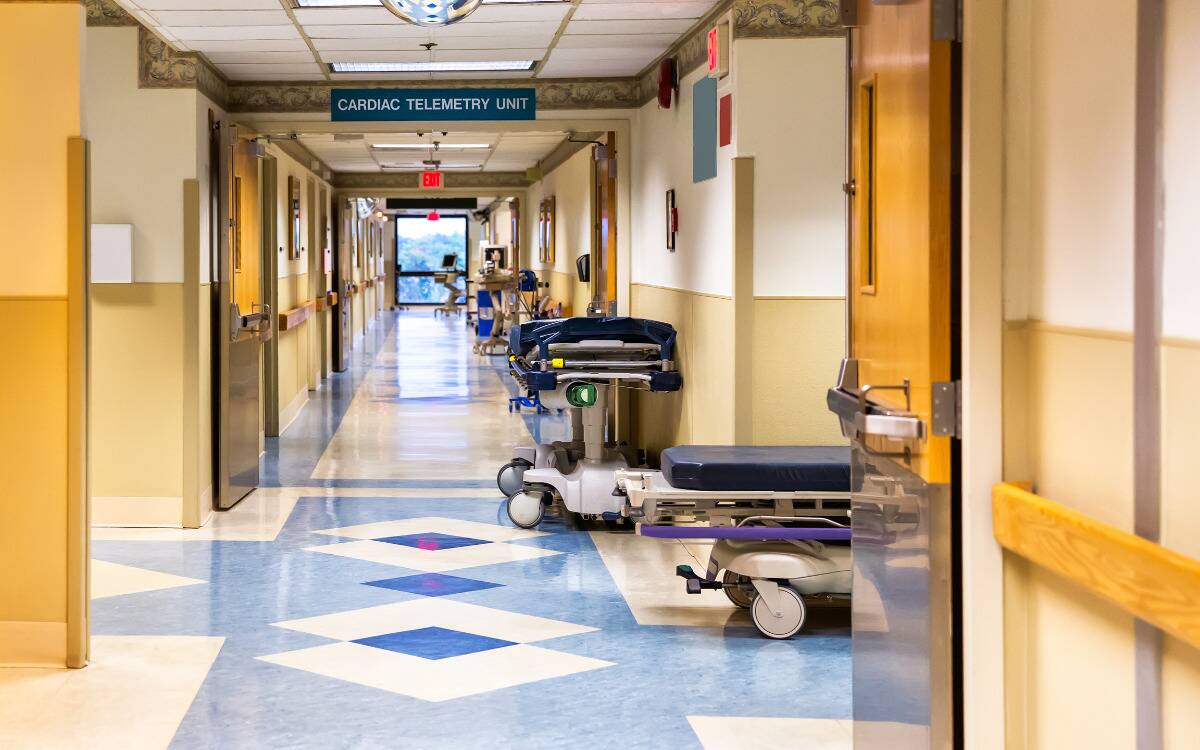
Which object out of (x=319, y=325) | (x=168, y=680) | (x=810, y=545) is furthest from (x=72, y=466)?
(x=319, y=325)

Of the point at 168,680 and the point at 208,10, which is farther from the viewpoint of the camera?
the point at 208,10

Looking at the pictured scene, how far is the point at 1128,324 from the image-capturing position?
7.38 feet

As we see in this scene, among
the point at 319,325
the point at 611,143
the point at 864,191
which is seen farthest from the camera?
the point at 319,325

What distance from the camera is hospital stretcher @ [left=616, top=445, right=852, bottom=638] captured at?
219 inches

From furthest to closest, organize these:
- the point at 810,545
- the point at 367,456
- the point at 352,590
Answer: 1. the point at 367,456
2. the point at 352,590
3. the point at 810,545

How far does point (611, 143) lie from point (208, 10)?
3458mm

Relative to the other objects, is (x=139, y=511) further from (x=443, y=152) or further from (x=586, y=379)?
(x=443, y=152)

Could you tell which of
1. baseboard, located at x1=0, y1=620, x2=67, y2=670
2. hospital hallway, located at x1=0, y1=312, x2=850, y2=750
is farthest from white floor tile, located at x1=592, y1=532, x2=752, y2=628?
baseboard, located at x1=0, y1=620, x2=67, y2=670

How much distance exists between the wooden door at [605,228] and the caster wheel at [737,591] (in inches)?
170

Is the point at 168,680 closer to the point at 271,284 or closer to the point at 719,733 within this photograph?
the point at 719,733

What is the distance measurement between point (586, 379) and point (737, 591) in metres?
→ 2.06

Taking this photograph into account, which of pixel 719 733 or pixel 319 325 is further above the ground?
pixel 319 325

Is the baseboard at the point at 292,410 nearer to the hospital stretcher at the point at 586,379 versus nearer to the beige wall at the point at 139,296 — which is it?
the beige wall at the point at 139,296

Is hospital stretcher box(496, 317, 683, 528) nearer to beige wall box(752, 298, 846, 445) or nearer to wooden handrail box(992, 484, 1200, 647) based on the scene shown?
beige wall box(752, 298, 846, 445)
